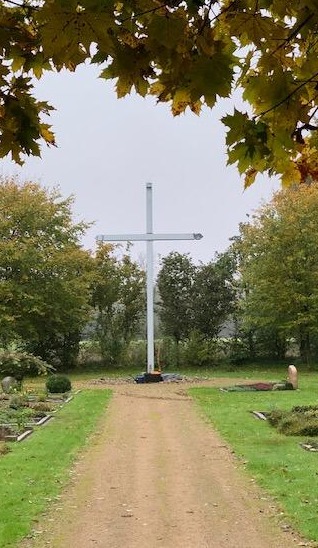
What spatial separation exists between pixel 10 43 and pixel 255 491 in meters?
6.16

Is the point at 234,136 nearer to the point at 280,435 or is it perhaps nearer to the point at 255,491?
the point at 255,491

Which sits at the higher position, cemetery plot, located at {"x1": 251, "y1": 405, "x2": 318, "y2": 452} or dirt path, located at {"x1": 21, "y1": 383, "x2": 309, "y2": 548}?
cemetery plot, located at {"x1": 251, "y1": 405, "x2": 318, "y2": 452}

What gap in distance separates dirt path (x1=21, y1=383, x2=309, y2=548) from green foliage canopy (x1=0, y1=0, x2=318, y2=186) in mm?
3900

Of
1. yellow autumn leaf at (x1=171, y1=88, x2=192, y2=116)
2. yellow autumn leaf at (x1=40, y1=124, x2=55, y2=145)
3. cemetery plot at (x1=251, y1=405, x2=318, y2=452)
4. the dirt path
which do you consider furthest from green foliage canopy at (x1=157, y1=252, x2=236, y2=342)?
yellow autumn leaf at (x1=40, y1=124, x2=55, y2=145)

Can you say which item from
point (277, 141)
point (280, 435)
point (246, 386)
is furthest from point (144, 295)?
point (277, 141)

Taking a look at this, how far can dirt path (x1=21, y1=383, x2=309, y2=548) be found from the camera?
5.69 metres

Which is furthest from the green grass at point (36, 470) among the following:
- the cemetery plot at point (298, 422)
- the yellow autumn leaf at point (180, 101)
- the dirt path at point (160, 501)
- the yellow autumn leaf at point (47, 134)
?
the yellow autumn leaf at point (180, 101)

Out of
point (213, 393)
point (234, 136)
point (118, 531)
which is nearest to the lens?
point (234, 136)

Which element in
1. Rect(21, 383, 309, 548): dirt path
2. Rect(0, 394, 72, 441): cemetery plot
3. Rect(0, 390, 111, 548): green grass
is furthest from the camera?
Rect(0, 394, 72, 441): cemetery plot

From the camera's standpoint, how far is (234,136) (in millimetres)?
2693

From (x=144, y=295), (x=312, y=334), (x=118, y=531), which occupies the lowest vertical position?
(x=118, y=531)

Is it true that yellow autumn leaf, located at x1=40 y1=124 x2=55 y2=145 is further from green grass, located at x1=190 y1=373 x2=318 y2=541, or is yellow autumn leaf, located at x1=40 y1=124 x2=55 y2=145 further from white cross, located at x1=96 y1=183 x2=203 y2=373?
white cross, located at x1=96 y1=183 x2=203 y2=373

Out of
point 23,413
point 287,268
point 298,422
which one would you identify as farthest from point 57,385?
point 287,268

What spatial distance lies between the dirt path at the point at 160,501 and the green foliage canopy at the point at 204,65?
154 inches
